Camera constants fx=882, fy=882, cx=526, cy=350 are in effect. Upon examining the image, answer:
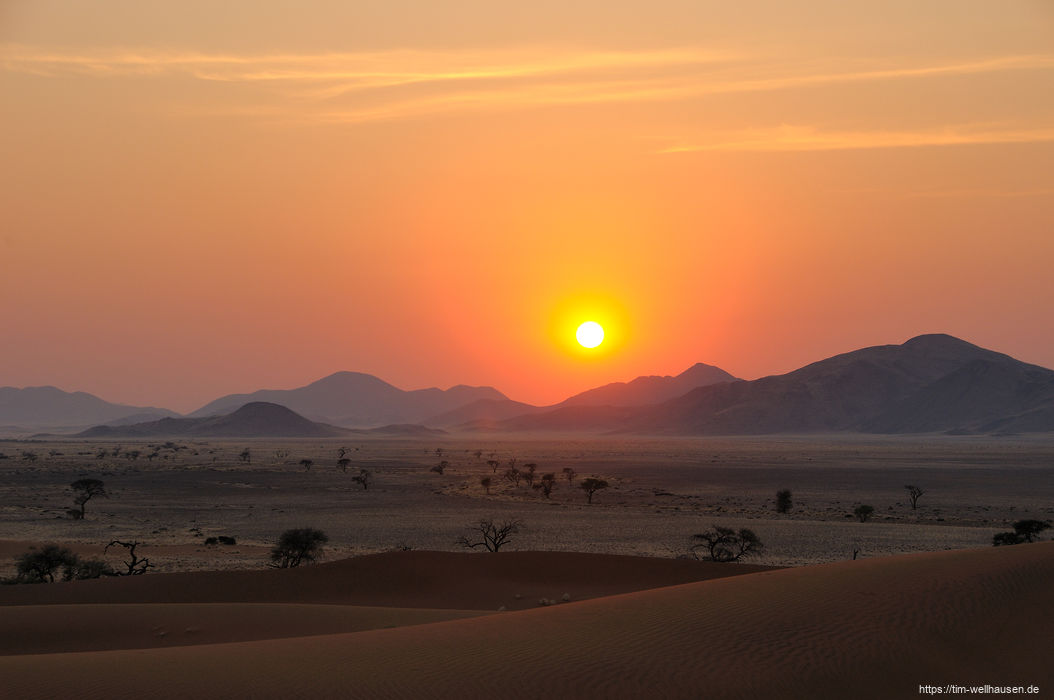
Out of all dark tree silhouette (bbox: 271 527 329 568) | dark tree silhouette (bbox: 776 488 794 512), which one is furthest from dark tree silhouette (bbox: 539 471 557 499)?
dark tree silhouette (bbox: 271 527 329 568)

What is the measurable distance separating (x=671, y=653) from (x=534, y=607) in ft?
39.1

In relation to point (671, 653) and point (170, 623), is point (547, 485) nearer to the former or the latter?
point (170, 623)

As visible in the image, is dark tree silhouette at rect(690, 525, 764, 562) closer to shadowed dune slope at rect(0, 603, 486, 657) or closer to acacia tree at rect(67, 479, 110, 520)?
shadowed dune slope at rect(0, 603, 486, 657)

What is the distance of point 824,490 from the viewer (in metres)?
81.2

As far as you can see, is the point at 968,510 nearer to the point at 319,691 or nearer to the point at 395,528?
the point at 395,528

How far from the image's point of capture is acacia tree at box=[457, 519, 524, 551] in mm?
42031

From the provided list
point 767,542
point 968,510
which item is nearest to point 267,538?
point 767,542

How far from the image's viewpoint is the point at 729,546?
4159cm

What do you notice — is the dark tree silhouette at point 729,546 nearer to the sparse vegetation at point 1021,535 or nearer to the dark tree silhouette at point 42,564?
the sparse vegetation at point 1021,535

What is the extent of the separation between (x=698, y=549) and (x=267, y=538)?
2300cm

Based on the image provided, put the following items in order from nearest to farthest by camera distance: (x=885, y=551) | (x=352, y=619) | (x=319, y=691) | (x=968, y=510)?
(x=319, y=691) < (x=352, y=619) < (x=885, y=551) < (x=968, y=510)

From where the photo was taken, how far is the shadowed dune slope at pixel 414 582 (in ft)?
82.6

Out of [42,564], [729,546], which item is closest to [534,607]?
[42,564]

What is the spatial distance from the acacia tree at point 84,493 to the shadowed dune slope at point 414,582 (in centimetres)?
3406
